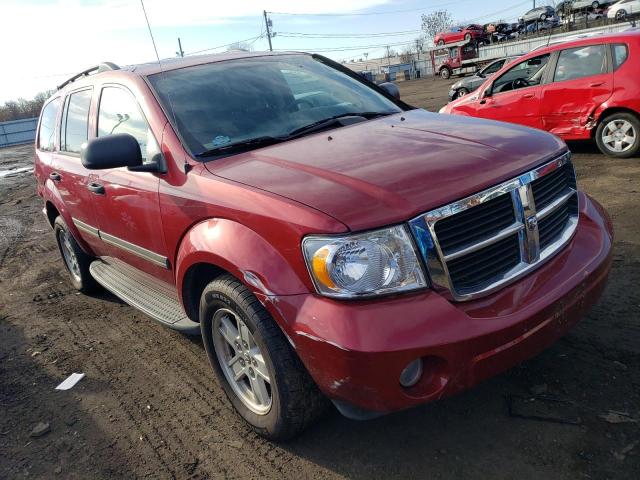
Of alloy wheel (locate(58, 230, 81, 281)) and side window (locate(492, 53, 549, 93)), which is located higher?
side window (locate(492, 53, 549, 93))

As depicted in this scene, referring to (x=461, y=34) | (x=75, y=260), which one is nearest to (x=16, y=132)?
(x=461, y=34)

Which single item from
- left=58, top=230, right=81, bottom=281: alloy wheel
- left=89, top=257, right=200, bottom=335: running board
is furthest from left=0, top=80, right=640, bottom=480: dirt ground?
left=58, top=230, right=81, bottom=281: alloy wheel

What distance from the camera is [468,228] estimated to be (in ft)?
7.22

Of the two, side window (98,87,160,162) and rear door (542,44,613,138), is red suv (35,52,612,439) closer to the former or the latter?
side window (98,87,160,162)

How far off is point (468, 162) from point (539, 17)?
44004 mm

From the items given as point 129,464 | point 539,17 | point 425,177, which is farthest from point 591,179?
point 539,17

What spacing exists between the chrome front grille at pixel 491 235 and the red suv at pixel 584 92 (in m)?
5.64

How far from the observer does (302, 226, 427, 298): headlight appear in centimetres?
206

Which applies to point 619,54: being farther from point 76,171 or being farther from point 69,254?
point 69,254

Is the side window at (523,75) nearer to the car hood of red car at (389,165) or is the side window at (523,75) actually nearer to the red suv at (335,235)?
the red suv at (335,235)

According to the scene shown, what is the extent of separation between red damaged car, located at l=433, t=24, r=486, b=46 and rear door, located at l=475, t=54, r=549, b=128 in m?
30.2

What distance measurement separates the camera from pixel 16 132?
35438 mm

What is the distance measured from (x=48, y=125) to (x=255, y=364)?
3.97 m

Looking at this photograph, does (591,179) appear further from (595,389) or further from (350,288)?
(350,288)
